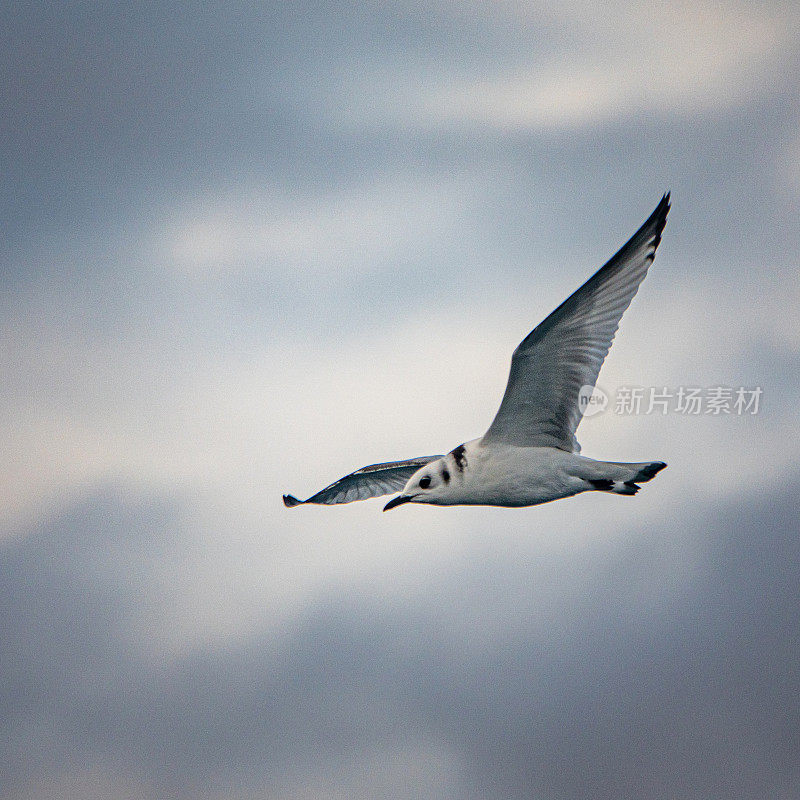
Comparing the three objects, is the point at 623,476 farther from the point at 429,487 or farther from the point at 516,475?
the point at 429,487

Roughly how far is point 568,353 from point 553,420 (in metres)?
0.91

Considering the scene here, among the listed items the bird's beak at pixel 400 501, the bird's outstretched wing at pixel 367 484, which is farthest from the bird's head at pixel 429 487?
the bird's outstretched wing at pixel 367 484

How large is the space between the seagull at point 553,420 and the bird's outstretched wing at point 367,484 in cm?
303

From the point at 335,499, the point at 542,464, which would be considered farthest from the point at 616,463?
the point at 335,499

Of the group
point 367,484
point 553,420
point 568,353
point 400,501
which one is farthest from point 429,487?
point 367,484

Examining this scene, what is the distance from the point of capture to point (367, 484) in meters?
15.4

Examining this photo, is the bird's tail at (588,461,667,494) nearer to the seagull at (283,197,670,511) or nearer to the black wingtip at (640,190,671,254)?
the seagull at (283,197,670,511)

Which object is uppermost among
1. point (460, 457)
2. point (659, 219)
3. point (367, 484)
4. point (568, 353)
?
point (659, 219)

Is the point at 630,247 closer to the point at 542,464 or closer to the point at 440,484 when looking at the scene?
the point at 542,464

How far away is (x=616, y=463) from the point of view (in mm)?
11617

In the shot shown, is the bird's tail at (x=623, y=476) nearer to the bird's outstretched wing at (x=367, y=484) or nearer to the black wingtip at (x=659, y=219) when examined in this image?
the black wingtip at (x=659, y=219)

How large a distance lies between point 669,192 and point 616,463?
335 centimetres

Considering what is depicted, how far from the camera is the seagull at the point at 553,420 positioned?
11086 mm

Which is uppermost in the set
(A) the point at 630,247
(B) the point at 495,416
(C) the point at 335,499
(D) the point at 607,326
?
(A) the point at 630,247
